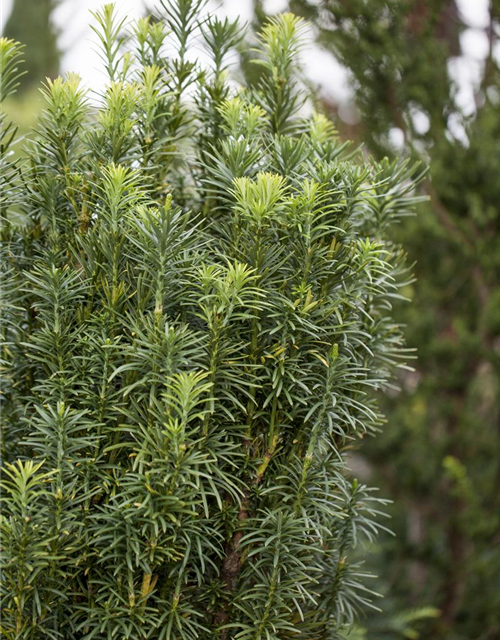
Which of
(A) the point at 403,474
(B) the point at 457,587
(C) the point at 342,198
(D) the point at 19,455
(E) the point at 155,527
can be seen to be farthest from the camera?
(A) the point at 403,474

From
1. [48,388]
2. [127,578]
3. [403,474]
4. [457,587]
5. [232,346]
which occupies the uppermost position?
[232,346]

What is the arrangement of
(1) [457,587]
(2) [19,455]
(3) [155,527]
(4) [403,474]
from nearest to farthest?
(3) [155,527] → (2) [19,455] → (1) [457,587] → (4) [403,474]

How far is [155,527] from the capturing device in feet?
2.05

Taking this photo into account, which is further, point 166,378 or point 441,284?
point 441,284

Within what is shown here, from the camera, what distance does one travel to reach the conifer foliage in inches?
26.1

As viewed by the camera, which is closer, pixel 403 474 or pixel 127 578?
pixel 127 578

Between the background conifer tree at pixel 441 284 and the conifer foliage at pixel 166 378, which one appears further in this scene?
the background conifer tree at pixel 441 284

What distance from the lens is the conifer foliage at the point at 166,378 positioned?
0.66m

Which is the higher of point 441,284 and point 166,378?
point 441,284

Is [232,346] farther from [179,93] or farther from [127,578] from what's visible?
[179,93]

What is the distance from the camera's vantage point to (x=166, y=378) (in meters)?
0.66

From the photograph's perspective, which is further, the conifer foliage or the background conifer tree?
the background conifer tree

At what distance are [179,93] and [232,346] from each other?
1.37 ft

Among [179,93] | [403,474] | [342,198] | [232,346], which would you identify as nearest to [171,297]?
[232,346]
